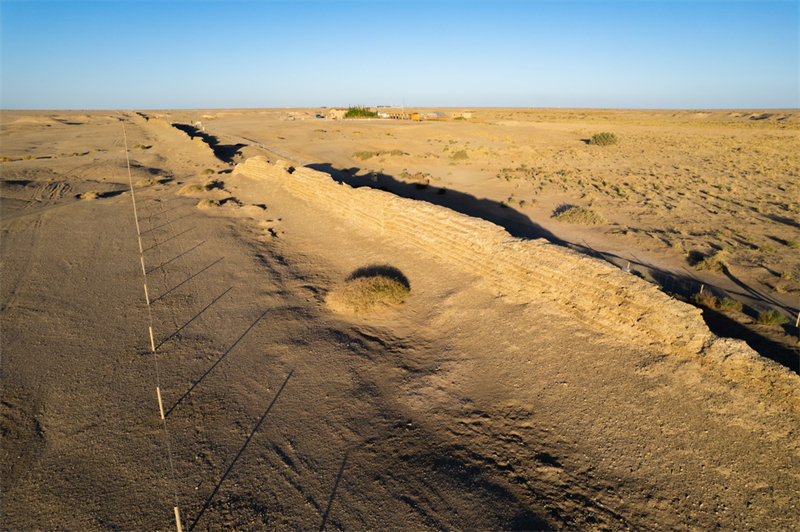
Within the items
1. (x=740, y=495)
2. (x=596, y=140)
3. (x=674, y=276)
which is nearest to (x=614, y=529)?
(x=740, y=495)

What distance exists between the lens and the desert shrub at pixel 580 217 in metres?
16.1

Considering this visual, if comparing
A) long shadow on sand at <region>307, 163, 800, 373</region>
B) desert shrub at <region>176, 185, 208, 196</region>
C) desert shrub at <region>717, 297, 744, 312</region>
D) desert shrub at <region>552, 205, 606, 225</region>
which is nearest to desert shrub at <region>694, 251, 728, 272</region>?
long shadow on sand at <region>307, 163, 800, 373</region>

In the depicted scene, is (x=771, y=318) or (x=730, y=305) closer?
(x=771, y=318)

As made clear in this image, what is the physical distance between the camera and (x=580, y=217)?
16391 millimetres

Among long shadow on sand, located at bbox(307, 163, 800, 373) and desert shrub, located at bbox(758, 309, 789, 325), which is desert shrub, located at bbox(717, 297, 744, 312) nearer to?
long shadow on sand, located at bbox(307, 163, 800, 373)

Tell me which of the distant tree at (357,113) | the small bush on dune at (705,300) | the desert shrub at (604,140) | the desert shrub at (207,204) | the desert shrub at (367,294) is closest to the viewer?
the small bush on dune at (705,300)

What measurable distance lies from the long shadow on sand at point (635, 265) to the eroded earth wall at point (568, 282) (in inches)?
76.6

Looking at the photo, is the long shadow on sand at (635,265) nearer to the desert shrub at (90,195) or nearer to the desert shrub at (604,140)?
the desert shrub at (90,195)

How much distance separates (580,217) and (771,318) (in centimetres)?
869

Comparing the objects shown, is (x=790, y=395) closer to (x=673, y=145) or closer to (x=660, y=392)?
(x=660, y=392)

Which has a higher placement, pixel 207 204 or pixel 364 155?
pixel 364 155

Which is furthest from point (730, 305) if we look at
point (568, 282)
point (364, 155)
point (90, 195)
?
point (364, 155)

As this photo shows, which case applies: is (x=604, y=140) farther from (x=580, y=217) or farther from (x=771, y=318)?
(x=771, y=318)

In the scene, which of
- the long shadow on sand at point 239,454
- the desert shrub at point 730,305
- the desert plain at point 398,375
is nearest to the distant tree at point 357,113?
the desert plain at point 398,375
